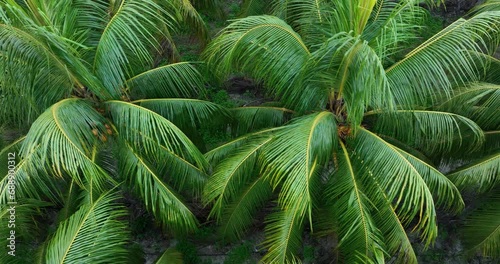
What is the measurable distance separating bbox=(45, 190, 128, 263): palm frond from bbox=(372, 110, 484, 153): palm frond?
9.82 ft

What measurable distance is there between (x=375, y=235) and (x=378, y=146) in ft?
2.90

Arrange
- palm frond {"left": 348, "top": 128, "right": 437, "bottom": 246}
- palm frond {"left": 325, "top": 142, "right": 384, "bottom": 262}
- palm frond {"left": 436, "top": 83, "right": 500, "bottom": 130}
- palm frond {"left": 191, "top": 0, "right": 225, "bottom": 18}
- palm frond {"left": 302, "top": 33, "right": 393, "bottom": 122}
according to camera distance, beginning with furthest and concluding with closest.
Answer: palm frond {"left": 191, "top": 0, "right": 225, "bottom": 18} < palm frond {"left": 436, "top": 83, "right": 500, "bottom": 130} < palm frond {"left": 325, "top": 142, "right": 384, "bottom": 262} < palm frond {"left": 348, "top": 128, "right": 437, "bottom": 246} < palm frond {"left": 302, "top": 33, "right": 393, "bottom": 122}

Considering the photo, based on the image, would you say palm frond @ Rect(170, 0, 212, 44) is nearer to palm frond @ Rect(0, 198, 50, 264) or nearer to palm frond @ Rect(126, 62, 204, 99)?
palm frond @ Rect(126, 62, 204, 99)

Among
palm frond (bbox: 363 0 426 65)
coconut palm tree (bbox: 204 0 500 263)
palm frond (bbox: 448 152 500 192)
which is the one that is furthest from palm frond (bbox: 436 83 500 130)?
palm frond (bbox: 363 0 426 65)

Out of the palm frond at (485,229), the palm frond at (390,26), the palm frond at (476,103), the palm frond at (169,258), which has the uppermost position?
the palm frond at (390,26)

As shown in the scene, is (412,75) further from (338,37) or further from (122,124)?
(122,124)

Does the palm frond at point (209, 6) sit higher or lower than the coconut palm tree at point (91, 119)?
higher

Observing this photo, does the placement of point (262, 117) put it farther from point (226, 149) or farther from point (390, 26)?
point (390, 26)

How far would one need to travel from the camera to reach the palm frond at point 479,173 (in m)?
5.04

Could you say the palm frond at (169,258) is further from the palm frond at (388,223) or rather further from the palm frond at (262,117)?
the palm frond at (388,223)

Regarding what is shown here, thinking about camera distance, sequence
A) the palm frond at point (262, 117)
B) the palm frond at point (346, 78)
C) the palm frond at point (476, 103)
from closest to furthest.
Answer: the palm frond at point (346, 78)
the palm frond at point (476, 103)
the palm frond at point (262, 117)

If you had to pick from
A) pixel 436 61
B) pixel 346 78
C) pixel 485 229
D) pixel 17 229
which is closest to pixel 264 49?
pixel 346 78

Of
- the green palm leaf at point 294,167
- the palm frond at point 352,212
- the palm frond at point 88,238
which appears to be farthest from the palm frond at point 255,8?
the palm frond at point 88,238

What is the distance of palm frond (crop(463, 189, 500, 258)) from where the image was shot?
5.33 meters
